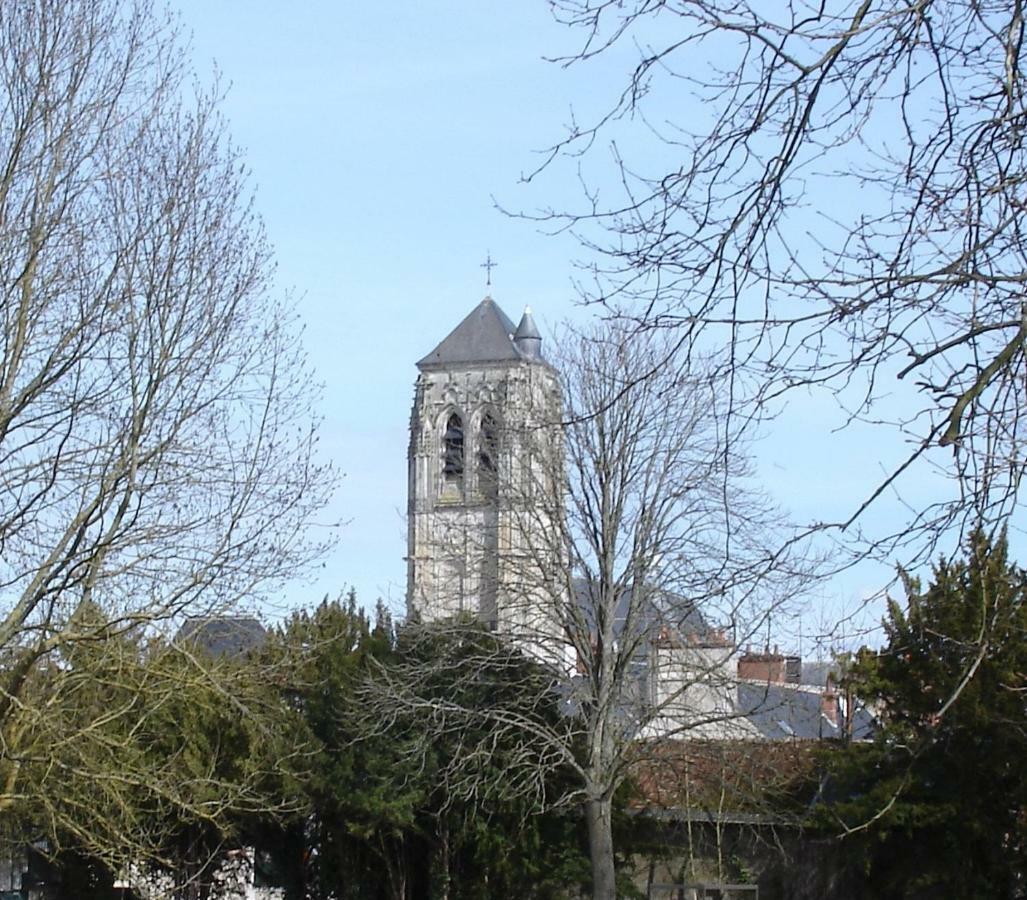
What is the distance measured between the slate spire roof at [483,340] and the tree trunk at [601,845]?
150 feet

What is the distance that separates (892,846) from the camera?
2480 centimetres

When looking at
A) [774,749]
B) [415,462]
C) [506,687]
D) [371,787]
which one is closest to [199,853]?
[371,787]

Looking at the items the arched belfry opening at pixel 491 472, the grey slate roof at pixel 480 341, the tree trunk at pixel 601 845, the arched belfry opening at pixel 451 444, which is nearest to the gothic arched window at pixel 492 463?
the arched belfry opening at pixel 491 472

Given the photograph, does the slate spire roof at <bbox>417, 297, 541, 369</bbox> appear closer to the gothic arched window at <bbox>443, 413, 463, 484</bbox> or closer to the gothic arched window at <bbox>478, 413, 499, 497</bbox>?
the gothic arched window at <bbox>443, 413, 463, 484</bbox>

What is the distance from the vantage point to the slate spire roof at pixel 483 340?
72.0 m

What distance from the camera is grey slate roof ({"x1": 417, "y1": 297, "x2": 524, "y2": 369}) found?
72062 millimetres

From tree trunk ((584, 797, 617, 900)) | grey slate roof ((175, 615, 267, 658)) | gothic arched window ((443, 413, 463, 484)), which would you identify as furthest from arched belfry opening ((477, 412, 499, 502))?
gothic arched window ((443, 413, 463, 484))

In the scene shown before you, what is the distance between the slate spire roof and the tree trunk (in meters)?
45.6

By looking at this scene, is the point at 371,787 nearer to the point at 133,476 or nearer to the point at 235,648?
the point at 235,648

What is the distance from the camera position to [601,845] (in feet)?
84.3

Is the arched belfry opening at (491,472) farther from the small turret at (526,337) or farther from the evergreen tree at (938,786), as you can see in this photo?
the small turret at (526,337)

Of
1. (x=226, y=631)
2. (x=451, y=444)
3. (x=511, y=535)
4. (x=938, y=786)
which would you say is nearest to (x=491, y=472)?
(x=511, y=535)

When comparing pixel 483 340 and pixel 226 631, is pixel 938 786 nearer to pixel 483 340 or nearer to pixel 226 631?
pixel 226 631

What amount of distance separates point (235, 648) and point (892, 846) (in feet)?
36.3
